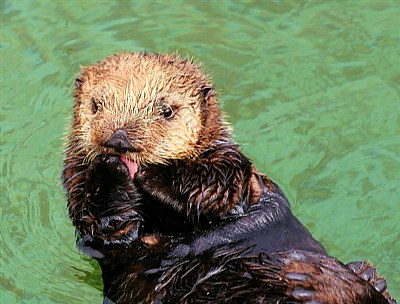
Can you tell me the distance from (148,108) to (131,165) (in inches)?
12.1

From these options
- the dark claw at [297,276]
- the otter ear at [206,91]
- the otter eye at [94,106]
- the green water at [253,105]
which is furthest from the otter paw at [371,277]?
the otter eye at [94,106]

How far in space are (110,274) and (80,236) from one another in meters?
0.28

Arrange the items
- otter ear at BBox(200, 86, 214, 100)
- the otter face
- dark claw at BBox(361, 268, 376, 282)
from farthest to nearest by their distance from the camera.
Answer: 1. otter ear at BBox(200, 86, 214, 100)
2. dark claw at BBox(361, 268, 376, 282)
3. the otter face

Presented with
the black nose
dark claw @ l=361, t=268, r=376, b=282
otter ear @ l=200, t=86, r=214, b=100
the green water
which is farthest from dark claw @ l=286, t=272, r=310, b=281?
the green water

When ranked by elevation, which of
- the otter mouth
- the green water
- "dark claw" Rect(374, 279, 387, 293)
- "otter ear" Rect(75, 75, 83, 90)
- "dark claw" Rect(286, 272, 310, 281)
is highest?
"otter ear" Rect(75, 75, 83, 90)

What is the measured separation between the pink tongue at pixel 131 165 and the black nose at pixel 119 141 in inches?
9.0

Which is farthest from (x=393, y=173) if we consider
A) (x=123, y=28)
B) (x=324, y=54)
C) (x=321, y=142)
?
(x=123, y=28)

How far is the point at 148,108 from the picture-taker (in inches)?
192

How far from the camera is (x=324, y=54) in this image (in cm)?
730

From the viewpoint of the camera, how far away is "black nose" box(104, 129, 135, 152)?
4.60m

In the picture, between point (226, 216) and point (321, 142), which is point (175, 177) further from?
point (321, 142)

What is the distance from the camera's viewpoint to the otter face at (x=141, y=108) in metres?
4.74

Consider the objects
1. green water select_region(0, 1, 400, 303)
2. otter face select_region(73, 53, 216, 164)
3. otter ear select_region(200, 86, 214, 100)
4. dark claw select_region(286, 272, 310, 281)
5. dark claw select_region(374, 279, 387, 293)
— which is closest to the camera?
dark claw select_region(286, 272, 310, 281)

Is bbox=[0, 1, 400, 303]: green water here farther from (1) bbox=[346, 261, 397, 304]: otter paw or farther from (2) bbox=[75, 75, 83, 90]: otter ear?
(1) bbox=[346, 261, 397, 304]: otter paw
